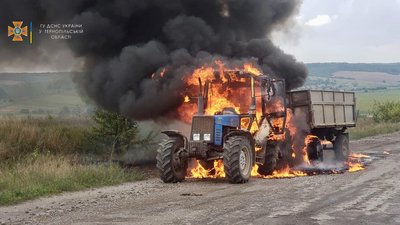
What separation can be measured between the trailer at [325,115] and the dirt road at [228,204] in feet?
10.8

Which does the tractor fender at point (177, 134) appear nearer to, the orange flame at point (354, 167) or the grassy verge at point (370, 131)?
the orange flame at point (354, 167)

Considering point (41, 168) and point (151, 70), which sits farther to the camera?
point (151, 70)

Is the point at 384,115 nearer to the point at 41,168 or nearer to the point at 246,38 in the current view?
the point at 246,38

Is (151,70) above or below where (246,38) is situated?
below

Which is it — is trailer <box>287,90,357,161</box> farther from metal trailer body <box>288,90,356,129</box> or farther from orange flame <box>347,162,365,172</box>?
orange flame <box>347,162,365,172</box>

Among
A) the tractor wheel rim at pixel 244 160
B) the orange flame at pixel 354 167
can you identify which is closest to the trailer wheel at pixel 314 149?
the orange flame at pixel 354 167

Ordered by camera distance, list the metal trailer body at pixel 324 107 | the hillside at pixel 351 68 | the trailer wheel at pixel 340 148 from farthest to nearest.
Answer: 1. the hillside at pixel 351 68
2. the trailer wheel at pixel 340 148
3. the metal trailer body at pixel 324 107

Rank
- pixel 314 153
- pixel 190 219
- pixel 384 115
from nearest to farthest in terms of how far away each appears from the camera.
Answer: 1. pixel 190 219
2. pixel 314 153
3. pixel 384 115

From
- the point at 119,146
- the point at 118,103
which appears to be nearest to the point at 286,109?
the point at 118,103

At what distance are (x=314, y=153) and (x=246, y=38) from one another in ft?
16.4

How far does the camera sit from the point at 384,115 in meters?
41.5

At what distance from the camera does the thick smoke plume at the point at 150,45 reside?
1466 centimetres

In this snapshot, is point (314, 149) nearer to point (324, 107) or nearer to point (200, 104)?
point (324, 107)

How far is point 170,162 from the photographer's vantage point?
39.5ft
